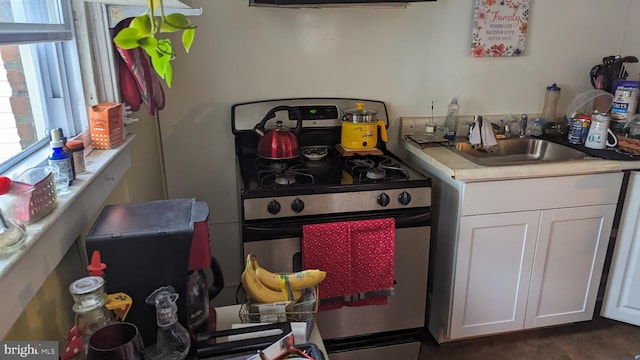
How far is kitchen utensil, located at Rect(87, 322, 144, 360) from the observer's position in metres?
0.72

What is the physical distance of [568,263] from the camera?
213 cm

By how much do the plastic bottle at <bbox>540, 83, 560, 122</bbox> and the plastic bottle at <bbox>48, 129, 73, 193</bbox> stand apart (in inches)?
93.0

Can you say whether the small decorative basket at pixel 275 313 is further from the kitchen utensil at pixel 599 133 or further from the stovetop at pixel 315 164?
the kitchen utensil at pixel 599 133

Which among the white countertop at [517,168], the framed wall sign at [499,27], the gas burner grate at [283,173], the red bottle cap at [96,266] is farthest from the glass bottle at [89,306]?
the framed wall sign at [499,27]

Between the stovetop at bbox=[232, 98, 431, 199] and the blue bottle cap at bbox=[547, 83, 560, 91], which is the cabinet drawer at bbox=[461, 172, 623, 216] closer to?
the stovetop at bbox=[232, 98, 431, 199]

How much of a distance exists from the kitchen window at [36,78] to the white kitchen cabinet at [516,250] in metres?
1.46

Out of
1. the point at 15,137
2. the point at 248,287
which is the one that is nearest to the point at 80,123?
the point at 15,137

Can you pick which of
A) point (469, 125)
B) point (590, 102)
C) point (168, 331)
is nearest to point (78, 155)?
point (168, 331)

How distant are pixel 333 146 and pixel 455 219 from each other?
693 mm

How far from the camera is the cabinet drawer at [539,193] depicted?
6.33ft

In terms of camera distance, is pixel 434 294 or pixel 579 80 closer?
pixel 434 294

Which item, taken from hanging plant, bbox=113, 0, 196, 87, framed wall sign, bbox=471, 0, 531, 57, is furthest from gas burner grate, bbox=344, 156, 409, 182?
hanging plant, bbox=113, 0, 196, 87

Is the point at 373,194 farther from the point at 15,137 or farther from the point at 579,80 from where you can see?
the point at 579,80

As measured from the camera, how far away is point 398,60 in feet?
7.68
